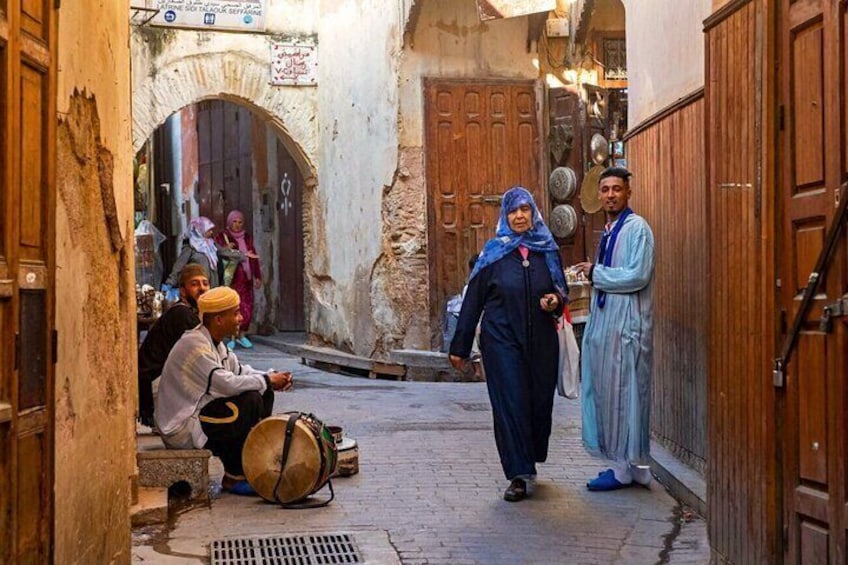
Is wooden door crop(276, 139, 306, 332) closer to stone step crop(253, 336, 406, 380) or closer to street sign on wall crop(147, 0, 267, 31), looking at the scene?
stone step crop(253, 336, 406, 380)

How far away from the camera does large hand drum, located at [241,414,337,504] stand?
19.8ft

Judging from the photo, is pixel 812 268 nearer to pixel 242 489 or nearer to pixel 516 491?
pixel 516 491

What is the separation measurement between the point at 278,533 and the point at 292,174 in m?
13.0

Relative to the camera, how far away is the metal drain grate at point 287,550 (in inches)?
199

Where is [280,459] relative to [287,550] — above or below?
above

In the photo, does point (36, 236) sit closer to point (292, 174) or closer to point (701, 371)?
point (701, 371)

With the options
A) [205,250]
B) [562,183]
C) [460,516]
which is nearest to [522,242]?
[460,516]

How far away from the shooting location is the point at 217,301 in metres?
6.29

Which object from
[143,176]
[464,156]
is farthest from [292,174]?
[143,176]

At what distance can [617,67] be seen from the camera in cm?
1411

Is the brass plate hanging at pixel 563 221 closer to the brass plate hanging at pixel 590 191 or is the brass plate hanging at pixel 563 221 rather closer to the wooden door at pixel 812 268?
the brass plate hanging at pixel 590 191

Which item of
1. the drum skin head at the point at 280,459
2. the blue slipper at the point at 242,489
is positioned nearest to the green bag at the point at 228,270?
the blue slipper at the point at 242,489

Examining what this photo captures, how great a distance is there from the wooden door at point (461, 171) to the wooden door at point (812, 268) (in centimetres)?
913

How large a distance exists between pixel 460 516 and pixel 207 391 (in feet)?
5.17
